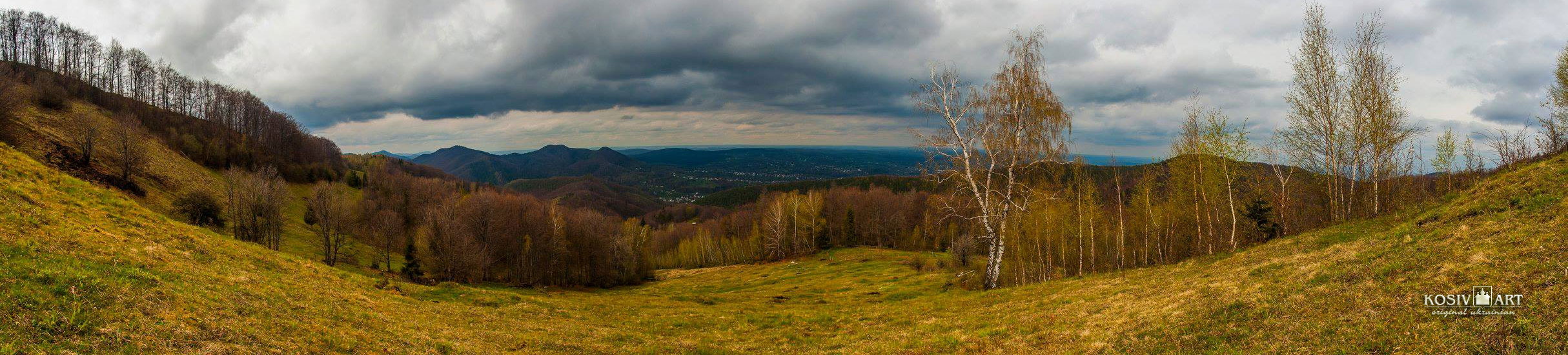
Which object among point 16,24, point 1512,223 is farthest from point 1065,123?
point 16,24

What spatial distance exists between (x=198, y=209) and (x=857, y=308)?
234 feet

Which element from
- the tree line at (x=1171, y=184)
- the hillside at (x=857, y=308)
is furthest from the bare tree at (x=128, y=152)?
the tree line at (x=1171, y=184)

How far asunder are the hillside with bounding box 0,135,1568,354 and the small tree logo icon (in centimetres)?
16

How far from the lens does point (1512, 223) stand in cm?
1155

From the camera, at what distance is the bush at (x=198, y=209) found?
51000mm

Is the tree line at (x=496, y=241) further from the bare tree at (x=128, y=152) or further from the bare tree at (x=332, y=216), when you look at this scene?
the bare tree at (x=128, y=152)

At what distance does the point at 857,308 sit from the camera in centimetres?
2511

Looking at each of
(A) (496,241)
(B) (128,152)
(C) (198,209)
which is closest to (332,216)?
(C) (198,209)

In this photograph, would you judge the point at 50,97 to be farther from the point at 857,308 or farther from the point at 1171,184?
the point at 1171,184

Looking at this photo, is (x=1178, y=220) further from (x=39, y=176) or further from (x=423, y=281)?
(x=39, y=176)

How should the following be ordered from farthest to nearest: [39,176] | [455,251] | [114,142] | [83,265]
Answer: [114,142] < [455,251] < [39,176] < [83,265]

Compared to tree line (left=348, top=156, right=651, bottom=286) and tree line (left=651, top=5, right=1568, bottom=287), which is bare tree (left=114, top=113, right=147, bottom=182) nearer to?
tree line (left=348, top=156, right=651, bottom=286)

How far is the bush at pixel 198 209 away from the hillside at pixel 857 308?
41694 millimetres

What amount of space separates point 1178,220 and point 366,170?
7229 inches
